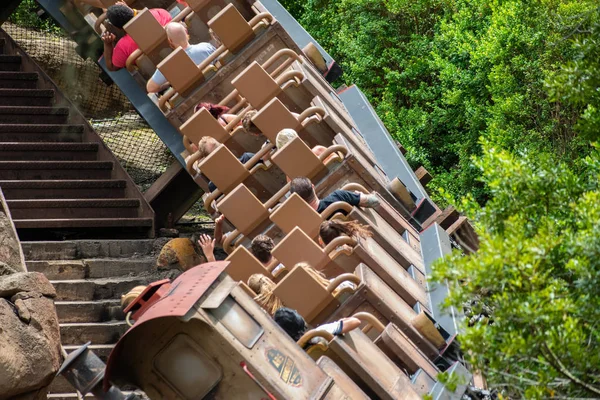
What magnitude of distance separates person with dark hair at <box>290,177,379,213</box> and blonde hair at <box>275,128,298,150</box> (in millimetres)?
459

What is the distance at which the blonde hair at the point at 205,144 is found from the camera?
10.4m

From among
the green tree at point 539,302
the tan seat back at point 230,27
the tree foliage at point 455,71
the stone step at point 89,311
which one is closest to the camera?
the green tree at point 539,302

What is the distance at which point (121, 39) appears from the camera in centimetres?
1169

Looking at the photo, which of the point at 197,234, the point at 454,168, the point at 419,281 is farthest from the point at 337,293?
the point at 454,168

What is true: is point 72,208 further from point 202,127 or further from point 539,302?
point 539,302

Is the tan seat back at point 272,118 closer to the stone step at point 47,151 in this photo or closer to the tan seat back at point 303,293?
the tan seat back at point 303,293

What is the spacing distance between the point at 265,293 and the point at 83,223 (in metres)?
5.22

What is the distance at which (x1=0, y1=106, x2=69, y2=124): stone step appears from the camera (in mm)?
14750

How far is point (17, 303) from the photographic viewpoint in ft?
29.2

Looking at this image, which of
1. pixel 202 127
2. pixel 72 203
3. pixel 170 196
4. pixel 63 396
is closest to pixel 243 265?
pixel 202 127

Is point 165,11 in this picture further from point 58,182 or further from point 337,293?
point 337,293

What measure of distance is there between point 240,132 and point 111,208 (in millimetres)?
3287

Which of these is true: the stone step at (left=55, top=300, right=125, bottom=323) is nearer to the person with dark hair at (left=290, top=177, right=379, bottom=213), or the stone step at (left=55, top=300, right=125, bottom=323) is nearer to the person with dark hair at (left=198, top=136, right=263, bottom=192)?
the person with dark hair at (left=198, top=136, right=263, bottom=192)

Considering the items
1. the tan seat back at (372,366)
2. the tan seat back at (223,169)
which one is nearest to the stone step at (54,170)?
the tan seat back at (223,169)
